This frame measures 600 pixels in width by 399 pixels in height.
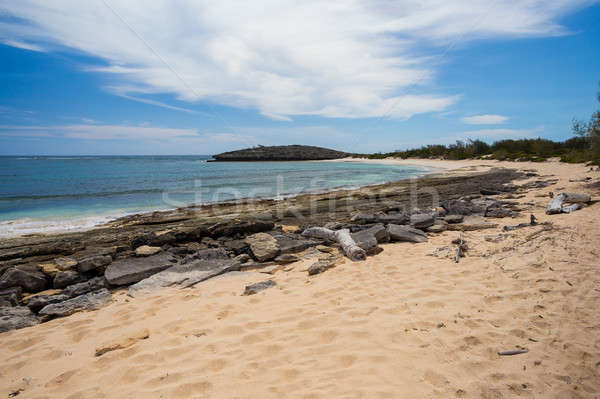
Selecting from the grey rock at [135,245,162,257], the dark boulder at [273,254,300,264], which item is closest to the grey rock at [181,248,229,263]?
the grey rock at [135,245,162,257]

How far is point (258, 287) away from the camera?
4.88 m

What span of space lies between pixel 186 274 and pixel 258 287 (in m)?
1.64

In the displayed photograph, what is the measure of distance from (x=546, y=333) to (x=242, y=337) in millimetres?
3278

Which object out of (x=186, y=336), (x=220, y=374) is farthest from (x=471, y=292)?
(x=186, y=336)

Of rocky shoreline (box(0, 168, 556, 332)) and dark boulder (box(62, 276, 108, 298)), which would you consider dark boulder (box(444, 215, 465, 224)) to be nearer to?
rocky shoreline (box(0, 168, 556, 332))

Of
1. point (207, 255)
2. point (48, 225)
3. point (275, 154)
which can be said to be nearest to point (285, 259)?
point (207, 255)

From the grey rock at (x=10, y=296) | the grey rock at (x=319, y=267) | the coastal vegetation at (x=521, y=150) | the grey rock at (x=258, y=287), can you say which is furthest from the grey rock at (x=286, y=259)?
the coastal vegetation at (x=521, y=150)

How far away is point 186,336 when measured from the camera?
3531 millimetres

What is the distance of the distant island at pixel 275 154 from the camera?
266 ft

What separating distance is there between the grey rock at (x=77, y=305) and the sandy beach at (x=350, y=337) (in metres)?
0.18

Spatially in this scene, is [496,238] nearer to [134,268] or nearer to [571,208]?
[571,208]

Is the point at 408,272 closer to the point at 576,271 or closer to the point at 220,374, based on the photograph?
the point at 576,271

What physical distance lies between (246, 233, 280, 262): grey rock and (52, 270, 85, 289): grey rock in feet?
11.3

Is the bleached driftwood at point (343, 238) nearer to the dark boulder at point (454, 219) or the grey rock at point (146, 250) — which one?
the dark boulder at point (454, 219)
